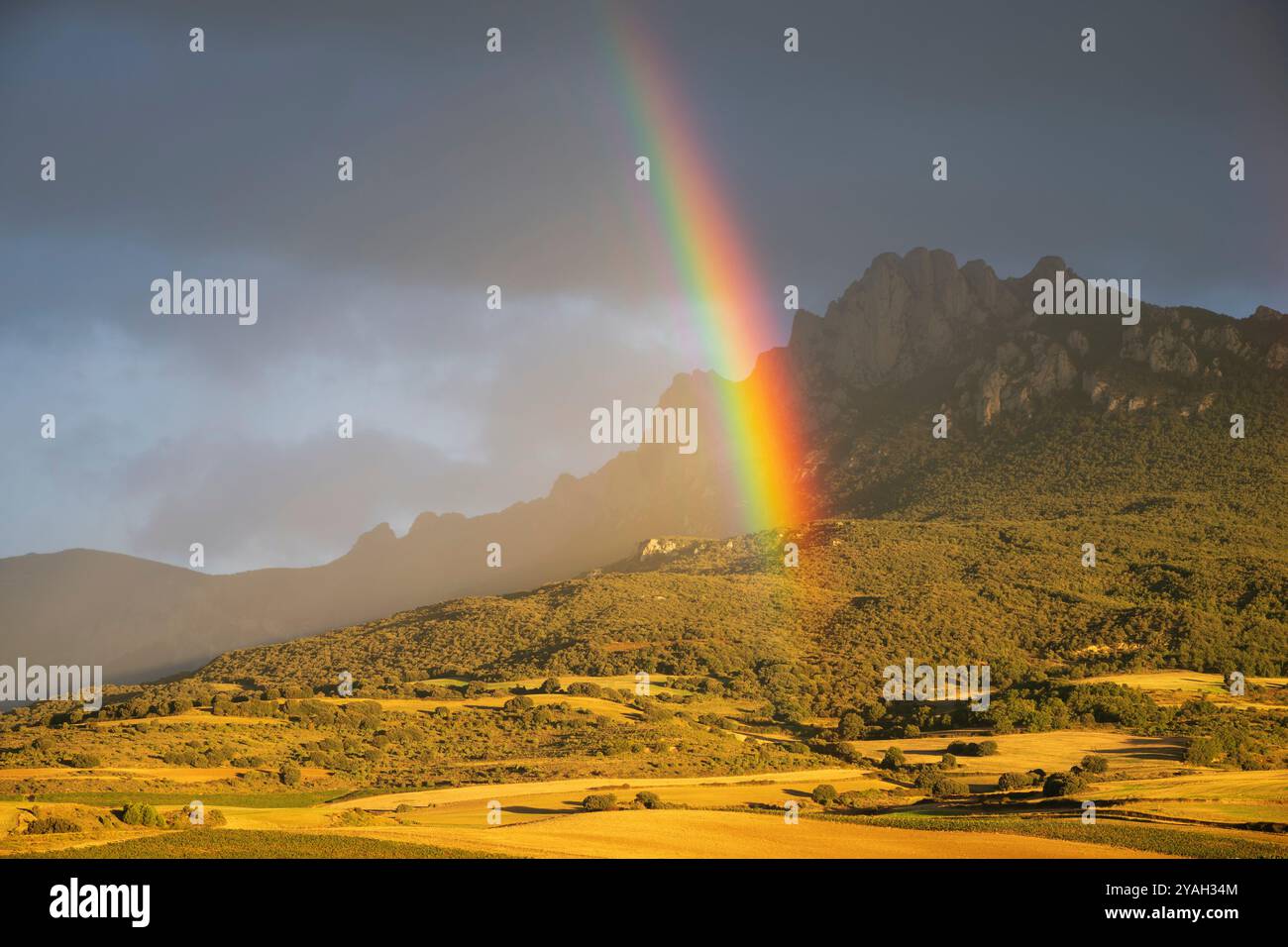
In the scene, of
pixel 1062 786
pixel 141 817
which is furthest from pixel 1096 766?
pixel 141 817

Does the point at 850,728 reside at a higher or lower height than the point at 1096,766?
lower

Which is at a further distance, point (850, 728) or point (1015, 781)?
point (850, 728)

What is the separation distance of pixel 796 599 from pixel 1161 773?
263 feet

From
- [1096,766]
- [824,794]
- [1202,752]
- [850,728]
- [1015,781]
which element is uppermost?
[1202,752]

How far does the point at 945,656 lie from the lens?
122 m

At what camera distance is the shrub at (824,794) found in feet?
213

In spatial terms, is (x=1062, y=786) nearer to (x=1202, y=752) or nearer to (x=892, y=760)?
(x=1202, y=752)

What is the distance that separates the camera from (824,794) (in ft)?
214

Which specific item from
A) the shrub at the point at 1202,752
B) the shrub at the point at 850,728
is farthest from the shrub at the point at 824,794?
the shrub at the point at 850,728

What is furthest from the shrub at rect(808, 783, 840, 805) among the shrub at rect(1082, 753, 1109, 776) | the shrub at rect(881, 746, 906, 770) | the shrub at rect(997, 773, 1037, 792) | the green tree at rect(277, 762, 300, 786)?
the green tree at rect(277, 762, 300, 786)

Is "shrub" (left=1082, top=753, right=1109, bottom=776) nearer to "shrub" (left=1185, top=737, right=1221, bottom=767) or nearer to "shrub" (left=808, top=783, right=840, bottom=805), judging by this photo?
"shrub" (left=1185, top=737, right=1221, bottom=767)

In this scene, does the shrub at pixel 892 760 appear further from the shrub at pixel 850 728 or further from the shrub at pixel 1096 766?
the shrub at pixel 850 728
